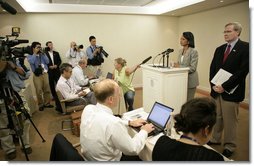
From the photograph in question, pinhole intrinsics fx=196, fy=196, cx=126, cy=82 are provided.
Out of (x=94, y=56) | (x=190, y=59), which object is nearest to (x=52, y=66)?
(x=94, y=56)

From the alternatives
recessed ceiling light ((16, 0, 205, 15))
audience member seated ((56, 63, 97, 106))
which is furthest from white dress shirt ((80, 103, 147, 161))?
recessed ceiling light ((16, 0, 205, 15))

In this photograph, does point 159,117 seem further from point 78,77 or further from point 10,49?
point 78,77

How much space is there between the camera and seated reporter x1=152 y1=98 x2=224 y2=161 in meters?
0.94

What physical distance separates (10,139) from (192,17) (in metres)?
5.01

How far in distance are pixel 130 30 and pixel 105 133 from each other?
4690mm

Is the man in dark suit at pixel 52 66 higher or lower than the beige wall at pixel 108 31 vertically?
lower

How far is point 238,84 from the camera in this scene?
80.1 inches

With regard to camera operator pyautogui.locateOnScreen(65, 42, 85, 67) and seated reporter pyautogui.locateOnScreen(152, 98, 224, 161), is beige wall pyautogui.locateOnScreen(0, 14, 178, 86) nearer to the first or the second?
camera operator pyautogui.locateOnScreen(65, 42, 85, 67)

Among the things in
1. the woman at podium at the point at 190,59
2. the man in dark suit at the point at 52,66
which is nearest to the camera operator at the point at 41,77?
the man in dark suit at the point at 52,66

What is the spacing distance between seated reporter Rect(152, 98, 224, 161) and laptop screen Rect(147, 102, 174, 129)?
1.48 ft

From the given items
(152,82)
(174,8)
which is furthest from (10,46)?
(174,8)

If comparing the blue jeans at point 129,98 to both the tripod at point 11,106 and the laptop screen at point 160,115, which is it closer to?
the laptop screen at point 160,115

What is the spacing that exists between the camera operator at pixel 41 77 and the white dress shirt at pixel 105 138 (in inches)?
124

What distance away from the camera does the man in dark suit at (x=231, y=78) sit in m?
1.97
